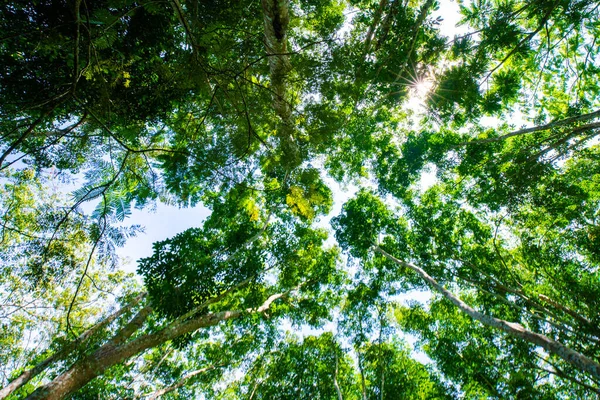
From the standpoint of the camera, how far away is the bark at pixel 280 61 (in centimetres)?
292

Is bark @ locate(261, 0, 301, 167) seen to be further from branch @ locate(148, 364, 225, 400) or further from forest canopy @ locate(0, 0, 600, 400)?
branch @ locate(148, 364, 225, 400)

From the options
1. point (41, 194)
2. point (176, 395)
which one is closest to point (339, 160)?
point (41, 194)

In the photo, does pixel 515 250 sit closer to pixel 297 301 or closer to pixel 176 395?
pixel 297 301

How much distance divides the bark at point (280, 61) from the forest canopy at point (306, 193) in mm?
33

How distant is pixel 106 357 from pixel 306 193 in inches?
223

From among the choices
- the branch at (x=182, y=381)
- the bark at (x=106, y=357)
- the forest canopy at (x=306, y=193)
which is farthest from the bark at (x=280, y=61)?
the branch at (x=182, y=381)

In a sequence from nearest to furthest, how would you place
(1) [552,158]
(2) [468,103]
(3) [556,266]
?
(2) [468,103], (1) [552,158], (3) [556,266]

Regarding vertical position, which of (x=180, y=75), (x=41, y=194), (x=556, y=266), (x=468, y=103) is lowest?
(x=556, y=266)

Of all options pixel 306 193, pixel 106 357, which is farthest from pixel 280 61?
pixel 106 357

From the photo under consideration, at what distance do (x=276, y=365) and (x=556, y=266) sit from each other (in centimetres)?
1100

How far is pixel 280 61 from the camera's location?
10.5 feet

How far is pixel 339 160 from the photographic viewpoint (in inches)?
382

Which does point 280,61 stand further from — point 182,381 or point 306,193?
point 182,381

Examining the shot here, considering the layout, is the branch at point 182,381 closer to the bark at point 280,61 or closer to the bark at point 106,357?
the bark at point 106,357
